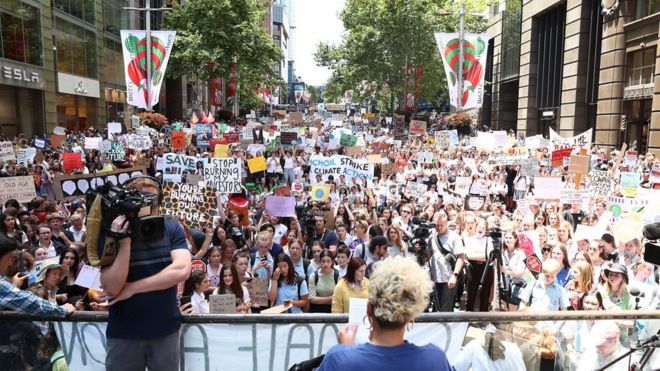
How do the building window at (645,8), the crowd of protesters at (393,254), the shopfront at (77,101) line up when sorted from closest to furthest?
the crowd of protesters at (393,254) → the building window at (645,8) → the shopfront at (77,101)

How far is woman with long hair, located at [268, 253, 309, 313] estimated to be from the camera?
6.70 m

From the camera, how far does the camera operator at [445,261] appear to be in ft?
26.0

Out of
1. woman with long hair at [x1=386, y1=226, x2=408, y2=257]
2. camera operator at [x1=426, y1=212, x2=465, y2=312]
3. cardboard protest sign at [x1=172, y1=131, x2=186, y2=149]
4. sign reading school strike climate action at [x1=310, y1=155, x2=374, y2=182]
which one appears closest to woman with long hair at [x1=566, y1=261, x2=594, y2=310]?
camera operator at [x1=426, y1=212, x2=465, y2=312]

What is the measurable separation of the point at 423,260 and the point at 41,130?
27.4m

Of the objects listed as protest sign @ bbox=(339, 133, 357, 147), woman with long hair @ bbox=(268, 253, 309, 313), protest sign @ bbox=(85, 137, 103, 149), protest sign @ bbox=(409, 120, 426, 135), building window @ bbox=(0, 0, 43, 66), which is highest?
building window @ bbox=(0, 0, 43, 66)

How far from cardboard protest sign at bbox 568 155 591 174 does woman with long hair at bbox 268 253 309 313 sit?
9878mm

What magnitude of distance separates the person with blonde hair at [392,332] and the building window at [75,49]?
33551 millimetres

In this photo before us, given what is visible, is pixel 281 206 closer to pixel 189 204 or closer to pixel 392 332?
pixel 189 204

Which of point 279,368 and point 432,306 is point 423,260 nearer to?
point 432,306

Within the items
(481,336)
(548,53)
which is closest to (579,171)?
(481,336)

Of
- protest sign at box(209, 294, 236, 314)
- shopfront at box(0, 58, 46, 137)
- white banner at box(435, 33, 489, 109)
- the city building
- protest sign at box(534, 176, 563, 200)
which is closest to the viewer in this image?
protest sign at box(209, 294, 236, 314)

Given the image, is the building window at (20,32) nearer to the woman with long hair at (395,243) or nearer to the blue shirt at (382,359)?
the woman with long hair at (395,243)

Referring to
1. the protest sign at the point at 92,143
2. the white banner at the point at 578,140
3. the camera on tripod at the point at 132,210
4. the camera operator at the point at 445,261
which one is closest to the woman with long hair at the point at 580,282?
the camera operator at the point at 445,261

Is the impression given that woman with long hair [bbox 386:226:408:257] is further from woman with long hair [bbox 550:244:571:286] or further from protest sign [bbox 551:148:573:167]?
protest sign [bbox 551:148:573:167]
